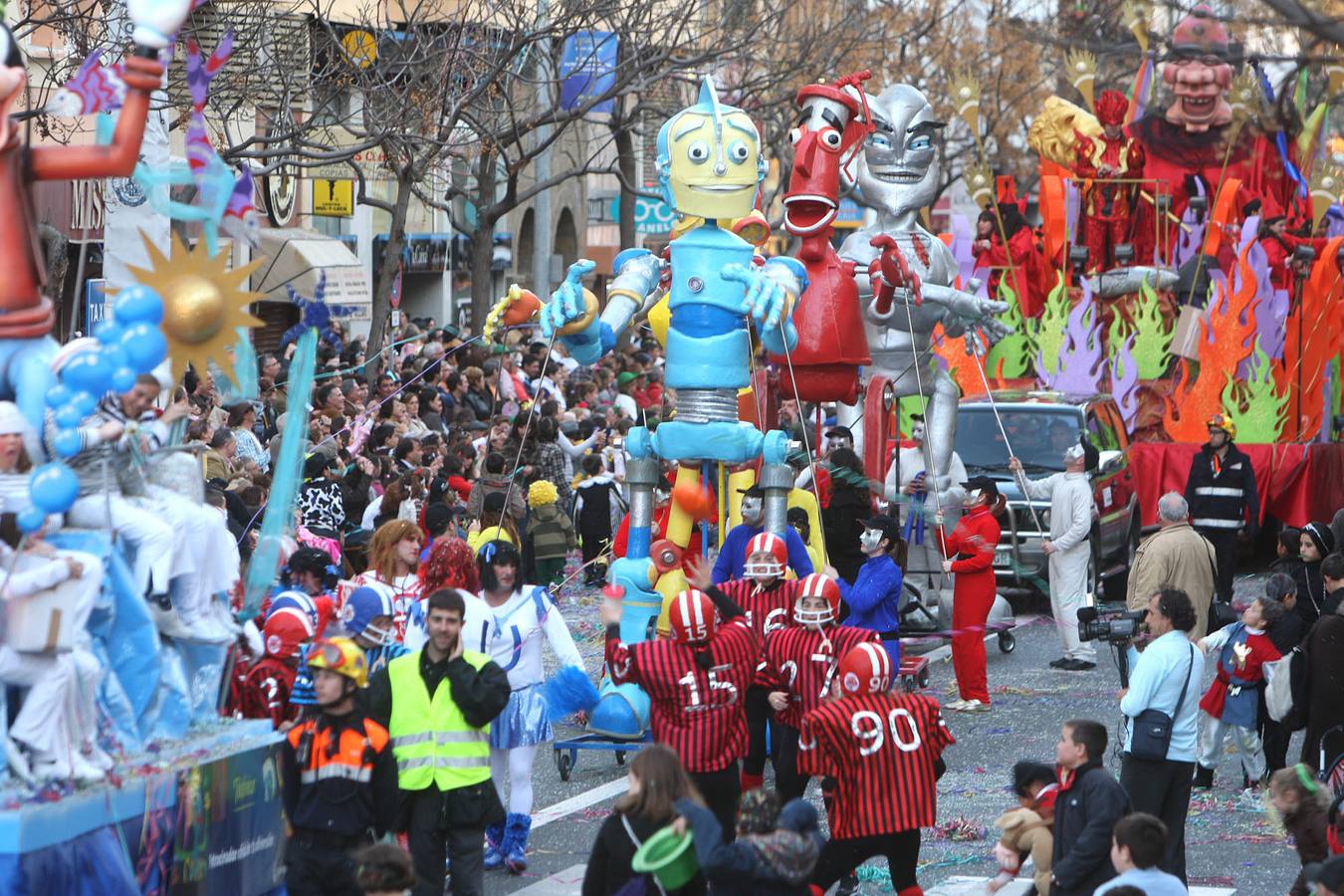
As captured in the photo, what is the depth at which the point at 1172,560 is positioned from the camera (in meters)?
12.9

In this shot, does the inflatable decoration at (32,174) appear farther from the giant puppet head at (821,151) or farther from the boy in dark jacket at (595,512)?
the boy in dark jacket at (595,512)

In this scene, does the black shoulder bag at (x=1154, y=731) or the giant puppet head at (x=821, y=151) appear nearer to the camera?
the black shoulder bag at (x=1154, y=731)

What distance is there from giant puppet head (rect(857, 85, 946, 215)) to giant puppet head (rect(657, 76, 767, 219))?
4271mm

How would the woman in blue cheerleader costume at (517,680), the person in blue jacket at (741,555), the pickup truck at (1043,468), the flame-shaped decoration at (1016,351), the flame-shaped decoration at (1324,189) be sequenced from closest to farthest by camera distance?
the woman in blue cheerleader costume at (517,680)
the person in blue jacket at (741,555)
the pickup truck at (1043,468)
the flame-shaped decoration at (1016,351)
the flame-shaped decoration at (1324,189)

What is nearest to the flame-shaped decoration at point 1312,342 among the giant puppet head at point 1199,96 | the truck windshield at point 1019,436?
the giant puppet head at point 1199,96

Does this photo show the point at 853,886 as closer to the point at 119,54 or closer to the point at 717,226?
the point at 717,226

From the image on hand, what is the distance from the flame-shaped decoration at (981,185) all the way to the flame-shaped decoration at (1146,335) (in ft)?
8.96

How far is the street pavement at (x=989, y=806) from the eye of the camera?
9672mm

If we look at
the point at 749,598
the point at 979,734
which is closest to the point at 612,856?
the point at 749,598

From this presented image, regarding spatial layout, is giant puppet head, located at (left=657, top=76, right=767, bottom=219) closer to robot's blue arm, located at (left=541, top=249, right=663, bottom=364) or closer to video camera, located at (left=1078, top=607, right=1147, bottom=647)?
robot's blue arm, located at (left=541, top=249, right=663, bottom=364)

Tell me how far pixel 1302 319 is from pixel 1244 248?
0.82 meters

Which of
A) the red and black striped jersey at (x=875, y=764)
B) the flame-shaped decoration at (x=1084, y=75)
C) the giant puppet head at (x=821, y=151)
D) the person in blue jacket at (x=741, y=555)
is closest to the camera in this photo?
the red and black striped jersey at (x=875, y=764)

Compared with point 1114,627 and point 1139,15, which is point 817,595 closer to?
point 1114,627

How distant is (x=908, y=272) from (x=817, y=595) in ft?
16.5
